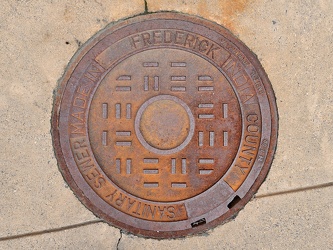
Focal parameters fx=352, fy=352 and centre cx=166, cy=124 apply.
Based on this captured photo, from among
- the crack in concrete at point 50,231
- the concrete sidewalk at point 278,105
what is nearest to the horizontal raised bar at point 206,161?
the concrete sidewalk at point 278,105

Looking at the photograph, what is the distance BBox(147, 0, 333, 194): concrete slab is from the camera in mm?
2500

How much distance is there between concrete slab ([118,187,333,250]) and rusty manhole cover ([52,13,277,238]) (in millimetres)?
85

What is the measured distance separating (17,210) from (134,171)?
86cm

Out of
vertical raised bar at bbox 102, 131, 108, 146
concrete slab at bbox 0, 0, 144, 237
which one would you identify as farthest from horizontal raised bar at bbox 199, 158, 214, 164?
concrete slab at bbox 0, 0, 144, 237

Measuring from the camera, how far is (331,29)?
2531mm

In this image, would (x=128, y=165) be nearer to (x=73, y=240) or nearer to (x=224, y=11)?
(x=73, y=240)

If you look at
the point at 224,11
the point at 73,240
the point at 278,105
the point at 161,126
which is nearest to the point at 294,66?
the point at 278,105

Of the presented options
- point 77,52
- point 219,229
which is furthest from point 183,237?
point 77,52

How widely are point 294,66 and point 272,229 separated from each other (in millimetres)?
1168

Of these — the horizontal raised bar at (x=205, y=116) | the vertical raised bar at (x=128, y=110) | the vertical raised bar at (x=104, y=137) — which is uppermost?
the vertical raised bar at (x=128, y=110)

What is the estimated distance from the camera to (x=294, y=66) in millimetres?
2521

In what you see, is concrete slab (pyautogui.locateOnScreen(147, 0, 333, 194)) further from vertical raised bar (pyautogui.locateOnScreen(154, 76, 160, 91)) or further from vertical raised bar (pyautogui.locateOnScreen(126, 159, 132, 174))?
vertical raised bar (pyautogui.locateOnScreen(126, 159, 132, 174))

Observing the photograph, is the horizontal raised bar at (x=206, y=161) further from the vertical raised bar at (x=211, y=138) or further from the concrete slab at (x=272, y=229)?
the concrete slab at (x=272, y=229)

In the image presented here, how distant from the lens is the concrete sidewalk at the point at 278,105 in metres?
2.46
